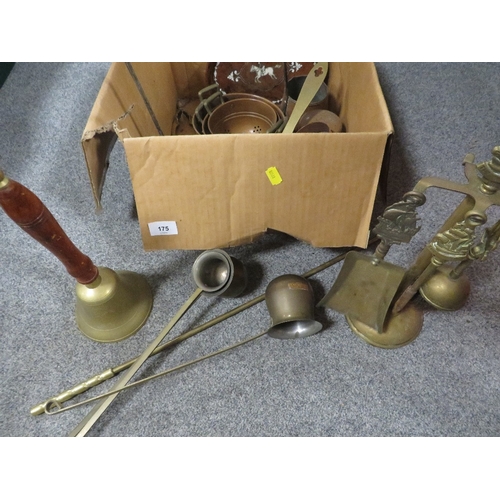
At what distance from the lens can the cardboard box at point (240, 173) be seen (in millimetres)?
839

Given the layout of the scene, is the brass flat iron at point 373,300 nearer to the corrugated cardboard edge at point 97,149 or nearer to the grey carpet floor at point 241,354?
the grey carpet floor at point 241,354

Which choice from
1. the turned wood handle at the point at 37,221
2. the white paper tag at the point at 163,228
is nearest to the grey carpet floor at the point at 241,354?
the white paper tag at the point at 163,228

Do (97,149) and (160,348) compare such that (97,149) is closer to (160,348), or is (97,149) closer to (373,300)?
(160,348)

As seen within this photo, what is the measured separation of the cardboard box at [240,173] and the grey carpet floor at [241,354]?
0.16 meters

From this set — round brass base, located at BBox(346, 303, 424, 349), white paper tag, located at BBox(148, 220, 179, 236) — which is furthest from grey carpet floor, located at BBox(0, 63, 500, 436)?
white paper tag, located at BBox(148, 220, 179, 236)

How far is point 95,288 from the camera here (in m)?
0.93

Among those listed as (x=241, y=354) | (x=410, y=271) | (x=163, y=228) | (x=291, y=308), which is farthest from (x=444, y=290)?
(x=163, y=228)

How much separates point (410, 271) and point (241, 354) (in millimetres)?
431

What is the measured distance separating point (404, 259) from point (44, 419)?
0.97m

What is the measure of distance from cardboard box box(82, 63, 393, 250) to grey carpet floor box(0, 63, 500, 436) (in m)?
0.16

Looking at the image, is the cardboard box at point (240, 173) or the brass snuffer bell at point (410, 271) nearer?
the brass snuffer bell at point (410, 271)

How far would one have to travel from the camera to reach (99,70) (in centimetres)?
164

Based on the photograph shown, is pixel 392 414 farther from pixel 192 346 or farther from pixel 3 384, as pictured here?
pixel 3 384

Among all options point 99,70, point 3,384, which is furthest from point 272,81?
point 3,384
